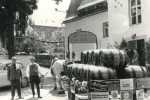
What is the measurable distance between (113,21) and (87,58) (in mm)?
14984

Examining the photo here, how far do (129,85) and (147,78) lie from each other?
0.69 m

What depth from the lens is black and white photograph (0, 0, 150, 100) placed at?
9.64 metres

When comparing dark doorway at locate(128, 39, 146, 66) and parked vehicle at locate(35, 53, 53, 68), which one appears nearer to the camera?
dark doorway at locate(128, 39, 146, 66)

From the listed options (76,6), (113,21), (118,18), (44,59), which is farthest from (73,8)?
(118,18)

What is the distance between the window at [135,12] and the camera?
23.7 meters

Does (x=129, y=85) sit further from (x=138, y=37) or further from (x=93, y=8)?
(x=93, y=8)

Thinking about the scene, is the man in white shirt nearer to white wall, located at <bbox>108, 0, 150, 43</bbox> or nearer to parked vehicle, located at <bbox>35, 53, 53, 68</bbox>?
white wall, located at <bbox>108, 0, 150, 43</bbox>

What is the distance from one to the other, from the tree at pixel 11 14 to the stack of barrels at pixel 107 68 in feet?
64.8

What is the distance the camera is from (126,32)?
81.8 feet

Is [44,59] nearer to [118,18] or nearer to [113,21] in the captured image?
[113,21]

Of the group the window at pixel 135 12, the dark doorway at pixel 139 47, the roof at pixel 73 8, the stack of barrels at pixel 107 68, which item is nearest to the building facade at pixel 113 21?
the window at pixel 135 12

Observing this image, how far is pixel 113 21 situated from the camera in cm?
2617

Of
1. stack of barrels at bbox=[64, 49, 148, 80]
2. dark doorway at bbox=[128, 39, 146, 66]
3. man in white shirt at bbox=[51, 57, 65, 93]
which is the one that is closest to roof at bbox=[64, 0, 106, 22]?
dark doorway at bbox=[128, 39, 146, 66]

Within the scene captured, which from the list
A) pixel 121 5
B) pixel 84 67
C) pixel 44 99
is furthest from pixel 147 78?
pixel 121 5
